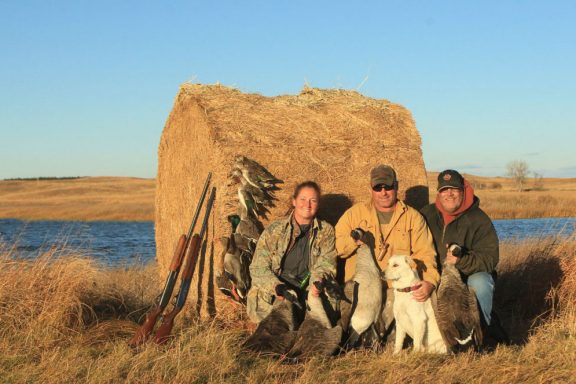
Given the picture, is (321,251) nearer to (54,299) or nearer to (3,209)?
(54,299)

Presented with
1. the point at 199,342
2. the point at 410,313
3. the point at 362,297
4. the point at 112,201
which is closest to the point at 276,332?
the point at 199,342

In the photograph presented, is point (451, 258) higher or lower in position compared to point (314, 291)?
higher

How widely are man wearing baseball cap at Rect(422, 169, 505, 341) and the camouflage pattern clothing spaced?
3.63 feet

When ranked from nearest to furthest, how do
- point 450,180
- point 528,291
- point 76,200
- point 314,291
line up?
point 314,291, point 450,180, point 528,291, point 76,200

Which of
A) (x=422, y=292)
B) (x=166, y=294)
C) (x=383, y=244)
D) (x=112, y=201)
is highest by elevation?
(x=383, y=244)

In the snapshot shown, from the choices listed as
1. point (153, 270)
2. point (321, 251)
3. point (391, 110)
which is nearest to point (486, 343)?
point (321, 251)

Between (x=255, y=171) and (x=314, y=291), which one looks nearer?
(x=314, y=291)

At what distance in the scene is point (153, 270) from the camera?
1235 centimetres

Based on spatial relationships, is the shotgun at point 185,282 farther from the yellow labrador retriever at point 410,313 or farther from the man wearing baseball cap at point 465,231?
the man wearing baseball cap at point 465,231

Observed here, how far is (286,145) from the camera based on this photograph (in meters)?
8.08

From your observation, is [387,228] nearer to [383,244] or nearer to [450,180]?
[383,244]

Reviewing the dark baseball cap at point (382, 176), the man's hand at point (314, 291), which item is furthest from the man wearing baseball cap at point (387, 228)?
the man's hand at point (314, 291)

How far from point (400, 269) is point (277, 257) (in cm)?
132

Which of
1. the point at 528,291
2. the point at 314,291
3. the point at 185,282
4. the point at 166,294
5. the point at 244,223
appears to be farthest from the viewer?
the point at 528,291
